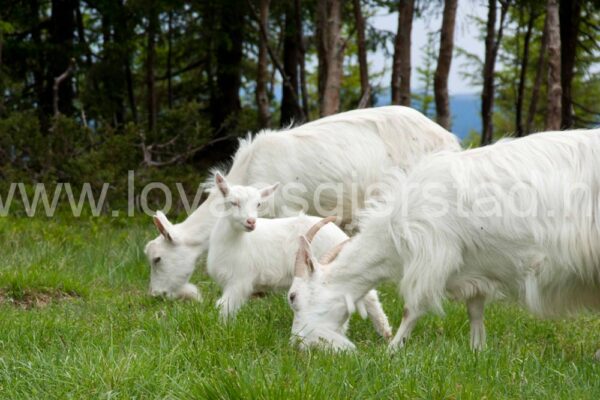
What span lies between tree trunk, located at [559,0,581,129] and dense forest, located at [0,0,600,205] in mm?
26

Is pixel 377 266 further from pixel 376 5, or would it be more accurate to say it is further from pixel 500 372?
pixel 376 5

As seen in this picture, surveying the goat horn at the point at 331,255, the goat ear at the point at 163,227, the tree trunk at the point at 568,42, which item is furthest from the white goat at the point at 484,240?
the tree trunk at the point at 568,42

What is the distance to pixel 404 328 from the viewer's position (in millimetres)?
5734

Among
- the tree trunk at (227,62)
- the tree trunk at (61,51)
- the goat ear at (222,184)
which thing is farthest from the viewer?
the tree trunk at (61,51)

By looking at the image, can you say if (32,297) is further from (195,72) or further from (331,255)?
(195,72)

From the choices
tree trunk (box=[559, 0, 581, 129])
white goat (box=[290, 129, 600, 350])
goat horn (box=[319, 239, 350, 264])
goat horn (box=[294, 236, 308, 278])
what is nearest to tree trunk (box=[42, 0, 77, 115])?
tree trunk (box=[559, 0, 581, 129])

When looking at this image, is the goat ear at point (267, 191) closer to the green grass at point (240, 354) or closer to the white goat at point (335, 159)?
the green grass at point (240, 354)

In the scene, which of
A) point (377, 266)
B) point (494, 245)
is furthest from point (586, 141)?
point (377, 266)

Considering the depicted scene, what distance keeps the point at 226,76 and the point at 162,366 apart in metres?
14.6

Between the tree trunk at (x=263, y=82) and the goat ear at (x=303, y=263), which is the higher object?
the tree trunk at (x=263, y=82)

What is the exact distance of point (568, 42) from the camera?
1536cm

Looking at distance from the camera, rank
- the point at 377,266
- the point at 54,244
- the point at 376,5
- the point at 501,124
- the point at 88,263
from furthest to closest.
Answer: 1. the point at 501,124
2. the point at 376,5
3. the point at 54,244
4. the point at 88,263
5. the point at 377,266

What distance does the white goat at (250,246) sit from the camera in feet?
22.9

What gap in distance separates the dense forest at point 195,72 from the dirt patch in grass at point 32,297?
16.4ft
